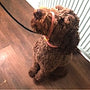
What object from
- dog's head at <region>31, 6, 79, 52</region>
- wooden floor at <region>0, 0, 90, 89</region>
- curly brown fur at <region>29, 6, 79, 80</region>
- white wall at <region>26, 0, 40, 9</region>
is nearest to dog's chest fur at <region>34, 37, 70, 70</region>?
curly brown fur at <region>29, 6, 79, 80</region>

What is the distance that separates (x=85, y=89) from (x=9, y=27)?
1.17 meters

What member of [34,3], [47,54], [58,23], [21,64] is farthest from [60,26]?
[34,3]

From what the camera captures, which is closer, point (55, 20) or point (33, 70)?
point (55, 20)

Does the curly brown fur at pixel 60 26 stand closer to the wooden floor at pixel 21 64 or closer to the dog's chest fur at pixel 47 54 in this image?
the dog's chest fur at pixel 47 54

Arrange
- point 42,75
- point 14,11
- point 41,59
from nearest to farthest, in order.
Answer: point 41,59 → point 42,75 → point 14,11

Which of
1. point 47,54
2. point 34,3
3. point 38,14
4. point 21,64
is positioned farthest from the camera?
point 34,3

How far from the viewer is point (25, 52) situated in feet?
5.02

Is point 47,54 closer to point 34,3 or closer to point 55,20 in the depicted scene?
point 55,20

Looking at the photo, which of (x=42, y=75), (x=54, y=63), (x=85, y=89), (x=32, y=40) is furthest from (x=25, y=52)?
(x=85, y=89)

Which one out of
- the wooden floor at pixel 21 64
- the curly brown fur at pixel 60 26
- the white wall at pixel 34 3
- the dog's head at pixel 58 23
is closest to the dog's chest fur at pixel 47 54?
the curly brown fur at pixel 60 26

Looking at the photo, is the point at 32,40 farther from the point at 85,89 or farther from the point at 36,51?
the point at 85,89

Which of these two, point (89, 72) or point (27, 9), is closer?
point (89, 72)

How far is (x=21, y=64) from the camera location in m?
1.45

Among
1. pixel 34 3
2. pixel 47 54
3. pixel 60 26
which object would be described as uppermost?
pixel 60 26
